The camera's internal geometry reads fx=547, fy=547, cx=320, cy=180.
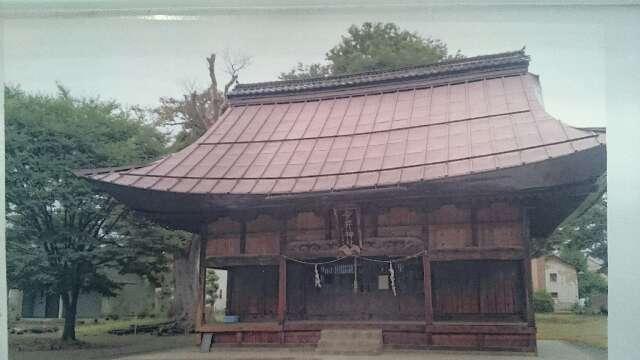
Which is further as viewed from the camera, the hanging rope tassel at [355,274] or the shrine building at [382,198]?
the hanging rope tassel at [355,274]

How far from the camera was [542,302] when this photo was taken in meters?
4.45

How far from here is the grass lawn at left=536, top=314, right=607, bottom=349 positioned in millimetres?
3936

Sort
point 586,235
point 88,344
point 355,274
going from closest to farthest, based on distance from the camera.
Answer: point 586,235 → point 88,344 → point 355,274

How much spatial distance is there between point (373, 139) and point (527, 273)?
177 cm

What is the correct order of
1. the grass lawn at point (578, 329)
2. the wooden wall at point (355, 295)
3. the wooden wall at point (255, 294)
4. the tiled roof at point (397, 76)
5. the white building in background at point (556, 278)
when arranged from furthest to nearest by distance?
1. the wooden wall at point (255, 294)
2. the wooden wall at point (355, 295)
3. the tiled roof at point (397, 76)
4. the white building in background at point (556, 278)
5. the grass lawn at point (578, 329)

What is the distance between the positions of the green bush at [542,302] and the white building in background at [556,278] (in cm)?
4

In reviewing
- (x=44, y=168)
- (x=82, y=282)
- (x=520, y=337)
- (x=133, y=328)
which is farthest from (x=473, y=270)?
(x=44, y=168)

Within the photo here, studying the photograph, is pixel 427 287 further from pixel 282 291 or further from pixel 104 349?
pixel 104 349

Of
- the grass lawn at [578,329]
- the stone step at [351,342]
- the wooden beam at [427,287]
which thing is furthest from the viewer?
the wooden beam at [427,287]

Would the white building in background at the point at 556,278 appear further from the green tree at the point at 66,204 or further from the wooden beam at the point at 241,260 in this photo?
the green tree at the point at 66,204

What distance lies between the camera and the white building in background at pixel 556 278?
421 cm

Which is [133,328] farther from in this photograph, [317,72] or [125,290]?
[317,72]

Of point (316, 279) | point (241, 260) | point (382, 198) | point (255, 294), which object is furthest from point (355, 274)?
point (255, 294)

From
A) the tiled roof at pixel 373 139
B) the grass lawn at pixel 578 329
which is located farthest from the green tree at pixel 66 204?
the grass lawn at pixel 578 329
